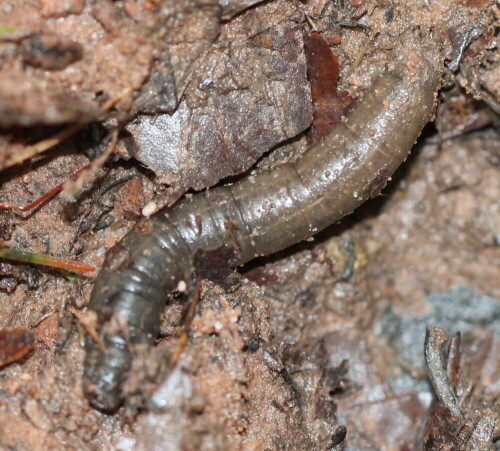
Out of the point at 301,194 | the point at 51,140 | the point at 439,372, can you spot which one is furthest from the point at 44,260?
the point at 439,372

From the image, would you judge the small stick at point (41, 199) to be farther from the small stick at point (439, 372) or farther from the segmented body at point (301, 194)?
the small stick at point (439, 372)

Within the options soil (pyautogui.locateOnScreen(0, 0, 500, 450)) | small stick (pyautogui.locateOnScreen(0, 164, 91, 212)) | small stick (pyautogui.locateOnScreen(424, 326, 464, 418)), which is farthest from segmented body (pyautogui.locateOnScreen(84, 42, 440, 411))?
small stick (pyautogui.locateOnScreen(424, 326, 464, 418))

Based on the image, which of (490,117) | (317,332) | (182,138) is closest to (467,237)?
(490,117)

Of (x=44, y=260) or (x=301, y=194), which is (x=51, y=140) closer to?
(x=44, y=260)

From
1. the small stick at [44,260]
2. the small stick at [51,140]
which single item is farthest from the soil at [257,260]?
the small stick at [44,260]

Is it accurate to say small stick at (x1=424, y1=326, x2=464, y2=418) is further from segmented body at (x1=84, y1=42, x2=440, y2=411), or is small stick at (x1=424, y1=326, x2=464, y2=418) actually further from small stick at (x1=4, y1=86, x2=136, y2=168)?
small stick at (x1=4, y1=86, x2=136, y2=168)

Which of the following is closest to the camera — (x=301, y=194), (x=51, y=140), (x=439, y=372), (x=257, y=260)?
(x=51, y=140)
